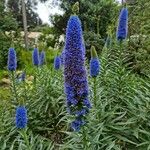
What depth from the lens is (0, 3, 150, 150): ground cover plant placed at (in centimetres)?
399

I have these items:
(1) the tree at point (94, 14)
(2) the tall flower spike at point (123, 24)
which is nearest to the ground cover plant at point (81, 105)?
(2) the tall flower spike at point (123, 24)

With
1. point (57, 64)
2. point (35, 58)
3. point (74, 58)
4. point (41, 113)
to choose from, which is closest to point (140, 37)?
point (57, 64)

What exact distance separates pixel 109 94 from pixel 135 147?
937mm

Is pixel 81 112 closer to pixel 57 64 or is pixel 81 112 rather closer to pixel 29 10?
pixel 57 64

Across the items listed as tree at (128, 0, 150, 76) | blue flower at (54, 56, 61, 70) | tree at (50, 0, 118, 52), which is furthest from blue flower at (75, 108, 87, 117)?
tree at (50, 0, 118, 52)

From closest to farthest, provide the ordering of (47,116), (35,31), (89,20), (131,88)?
(131,88) → (47,116) → (89,20) → (35,31)

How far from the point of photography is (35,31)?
41.4 meters

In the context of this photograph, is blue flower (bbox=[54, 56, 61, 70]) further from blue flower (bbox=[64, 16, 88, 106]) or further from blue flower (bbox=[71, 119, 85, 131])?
blue flower (bbox=[64, 16, 88, 106])

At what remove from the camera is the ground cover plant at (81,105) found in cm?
399

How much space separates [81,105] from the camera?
4.14 meters

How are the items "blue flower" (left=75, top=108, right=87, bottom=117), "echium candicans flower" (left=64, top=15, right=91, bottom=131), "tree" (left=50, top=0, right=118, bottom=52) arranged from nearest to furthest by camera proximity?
"echium candicans flower" (left=64, top=15, right=91, bottom=131) < "blue flower" (left=75, top=108, right=87, bottom=117) < "tree" (left=50, top=0, right=118, bottom=52)

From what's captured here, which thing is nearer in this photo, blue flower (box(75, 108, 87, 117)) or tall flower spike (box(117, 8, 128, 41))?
blue flower (box(75, 108, 87, 117))

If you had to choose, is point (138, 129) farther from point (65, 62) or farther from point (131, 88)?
point (65, 62)

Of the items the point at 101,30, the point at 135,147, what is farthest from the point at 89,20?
the point at 135,147
